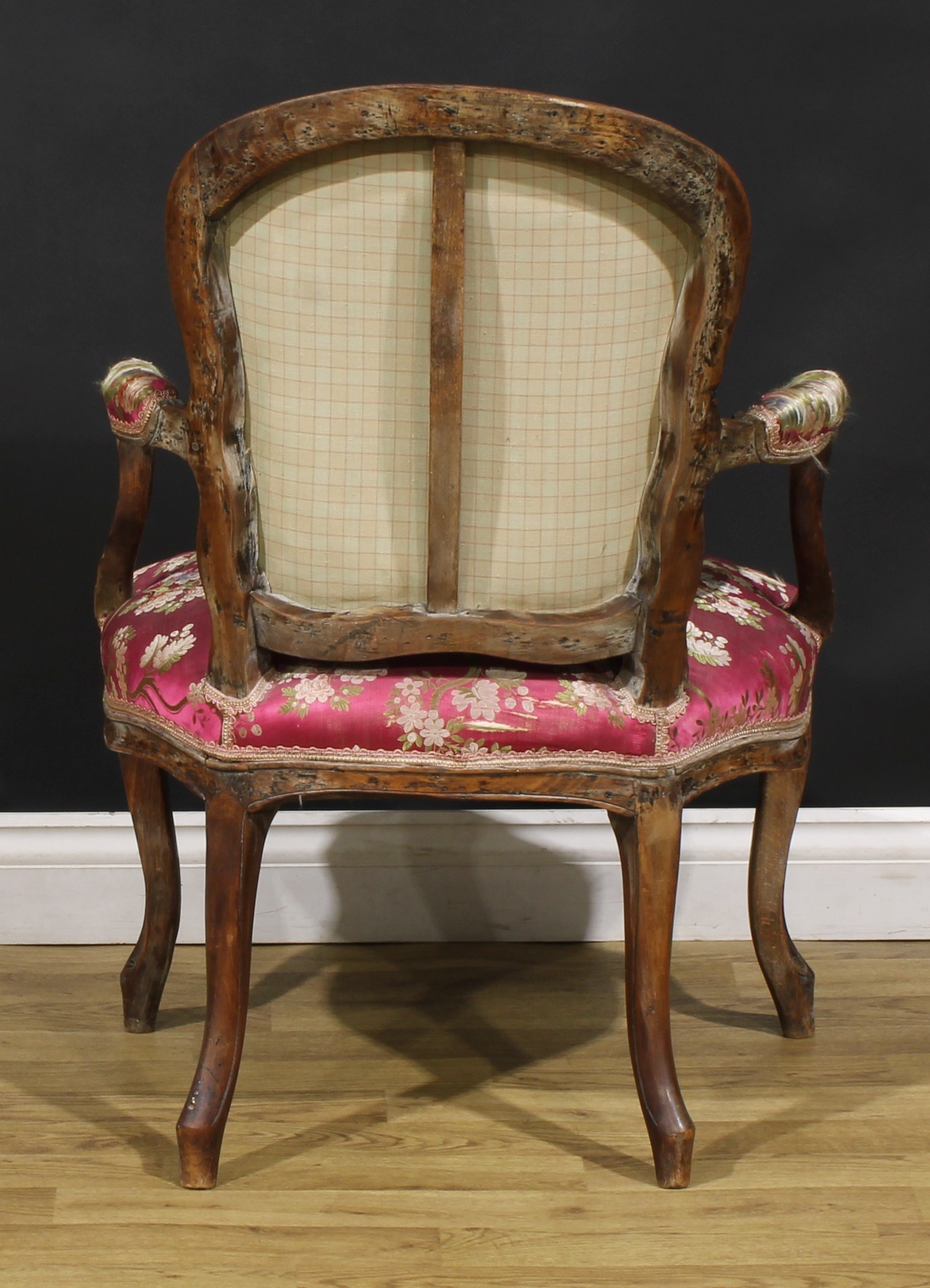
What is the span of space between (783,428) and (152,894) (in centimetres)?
91

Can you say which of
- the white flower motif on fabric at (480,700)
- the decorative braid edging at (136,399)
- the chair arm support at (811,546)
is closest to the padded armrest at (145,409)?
the decorative braid edging at (136,399)

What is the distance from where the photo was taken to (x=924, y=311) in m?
2.06

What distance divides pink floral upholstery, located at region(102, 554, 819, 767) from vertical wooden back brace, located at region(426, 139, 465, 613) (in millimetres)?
98

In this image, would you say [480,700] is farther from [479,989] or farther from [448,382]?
[479,989]

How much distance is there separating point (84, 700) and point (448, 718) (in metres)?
0.84

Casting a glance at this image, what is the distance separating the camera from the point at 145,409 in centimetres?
148

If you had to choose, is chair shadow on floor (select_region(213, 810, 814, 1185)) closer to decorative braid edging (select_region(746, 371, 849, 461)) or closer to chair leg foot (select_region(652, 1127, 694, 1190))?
chair leg foot (select_region(652, 1127, 694, 1190))

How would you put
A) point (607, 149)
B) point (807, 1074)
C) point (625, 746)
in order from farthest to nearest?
point (807, 1074)
point (625, 746)
point (607, 149)

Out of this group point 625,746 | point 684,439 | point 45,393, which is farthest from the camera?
point 45,393

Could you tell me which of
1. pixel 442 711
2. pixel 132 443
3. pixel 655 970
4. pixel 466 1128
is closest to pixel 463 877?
pixel 466 1128

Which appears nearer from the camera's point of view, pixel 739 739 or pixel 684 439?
pixel 684 439

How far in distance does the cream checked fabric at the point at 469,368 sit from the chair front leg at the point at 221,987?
0.27 meters

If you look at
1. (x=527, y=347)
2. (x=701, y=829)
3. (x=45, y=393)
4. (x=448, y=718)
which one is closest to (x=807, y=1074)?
(x=701, y=829)

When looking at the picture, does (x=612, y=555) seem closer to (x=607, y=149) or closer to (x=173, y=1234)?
(x=607, y=149)
